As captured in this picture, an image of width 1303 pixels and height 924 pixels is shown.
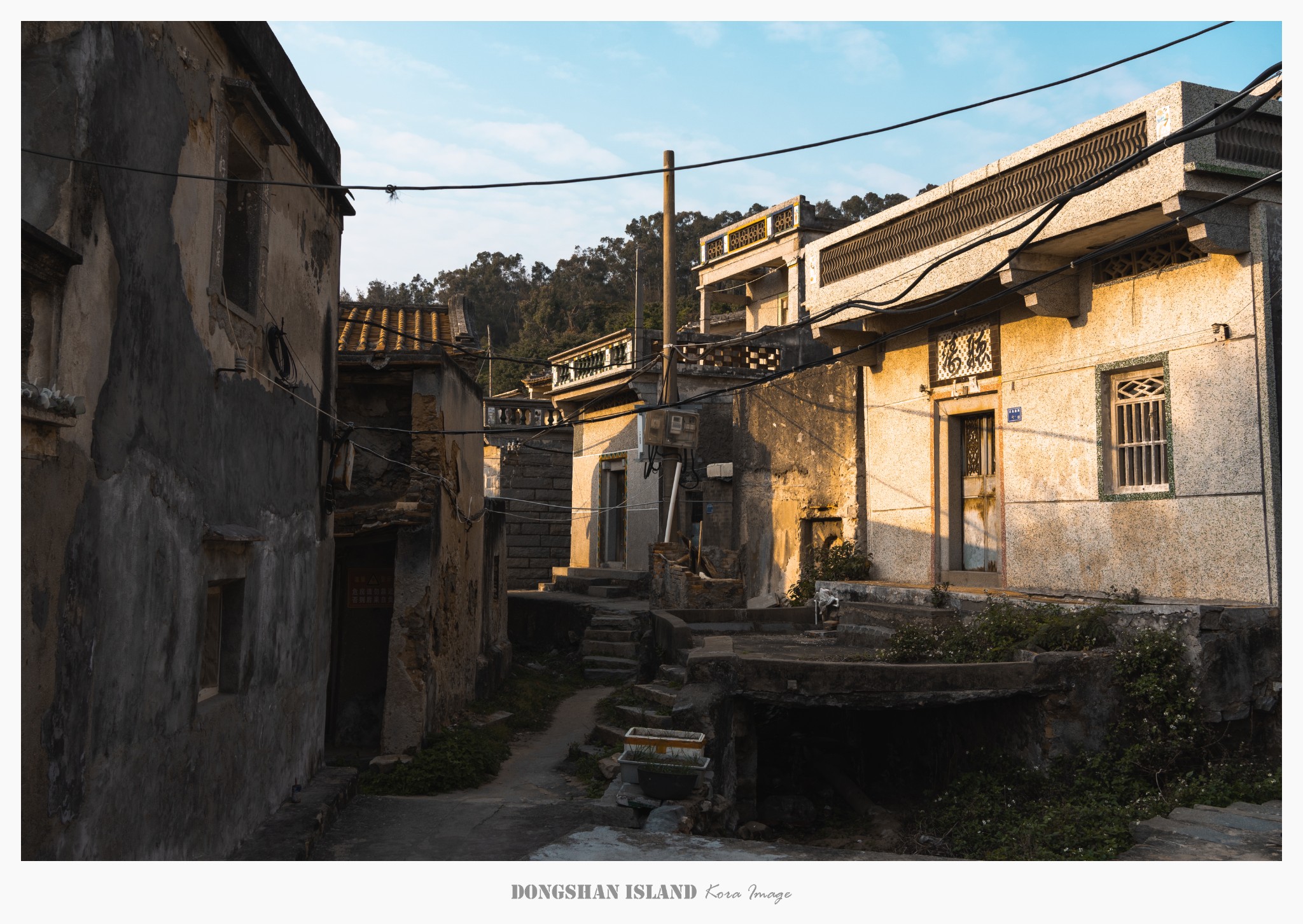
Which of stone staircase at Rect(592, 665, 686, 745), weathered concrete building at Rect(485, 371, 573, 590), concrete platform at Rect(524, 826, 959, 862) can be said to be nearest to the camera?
concrete platform at Rect(524, 826, 959, 862)

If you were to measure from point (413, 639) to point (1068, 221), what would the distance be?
7.80m

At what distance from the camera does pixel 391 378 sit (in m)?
11.2

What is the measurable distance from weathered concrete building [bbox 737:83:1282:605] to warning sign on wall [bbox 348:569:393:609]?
626 cm

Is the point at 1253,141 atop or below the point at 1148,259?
atop

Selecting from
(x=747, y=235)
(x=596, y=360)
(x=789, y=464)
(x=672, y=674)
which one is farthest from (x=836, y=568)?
(x=747, y=235)

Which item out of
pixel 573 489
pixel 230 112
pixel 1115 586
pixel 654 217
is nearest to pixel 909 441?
pixel 1115 586

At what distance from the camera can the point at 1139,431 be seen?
9.65 m

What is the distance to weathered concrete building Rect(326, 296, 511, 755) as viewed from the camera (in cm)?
1032

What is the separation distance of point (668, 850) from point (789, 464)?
10.4 m

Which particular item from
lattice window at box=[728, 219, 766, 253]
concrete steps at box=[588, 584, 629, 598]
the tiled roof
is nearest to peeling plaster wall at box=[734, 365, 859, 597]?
concrete steps at box=[588, 584, 629, 598]

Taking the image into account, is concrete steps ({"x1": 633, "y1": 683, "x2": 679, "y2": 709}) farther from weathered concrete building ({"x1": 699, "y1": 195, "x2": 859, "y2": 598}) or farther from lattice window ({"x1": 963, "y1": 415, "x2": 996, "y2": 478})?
lattice window ({"x1": 963, "y1": 415, "x2": 996, "y2": 478})

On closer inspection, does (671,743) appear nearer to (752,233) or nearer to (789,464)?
(789,464)

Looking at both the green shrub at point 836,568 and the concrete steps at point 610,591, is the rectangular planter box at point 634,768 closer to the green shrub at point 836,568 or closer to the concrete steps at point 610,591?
the green shrub at point 836,568

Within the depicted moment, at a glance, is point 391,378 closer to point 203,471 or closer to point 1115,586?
point 203,471
